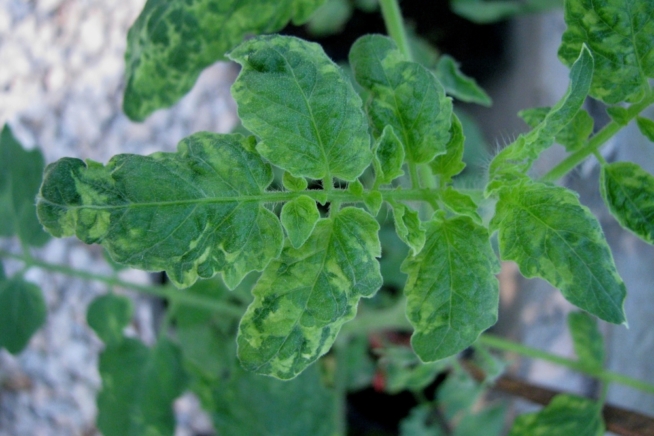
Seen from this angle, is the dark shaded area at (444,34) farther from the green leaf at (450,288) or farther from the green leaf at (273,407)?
the green leaf at (450,288)

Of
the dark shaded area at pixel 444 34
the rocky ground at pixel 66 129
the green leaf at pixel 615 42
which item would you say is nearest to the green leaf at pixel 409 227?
the green leaf at pixel 615 42

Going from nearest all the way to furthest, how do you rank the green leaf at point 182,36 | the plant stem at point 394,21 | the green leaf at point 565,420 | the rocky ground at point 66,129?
the green leaf at point 182,36 → the plant stem at point 394,21 → the green leaf at point 565,420 → the rocky ground at point 66,129

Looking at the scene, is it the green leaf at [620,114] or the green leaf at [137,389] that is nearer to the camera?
the green leaf at [620,114]

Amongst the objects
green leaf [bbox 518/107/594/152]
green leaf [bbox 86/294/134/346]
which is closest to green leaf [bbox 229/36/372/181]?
green leaf [bbox 518/107/594/152]

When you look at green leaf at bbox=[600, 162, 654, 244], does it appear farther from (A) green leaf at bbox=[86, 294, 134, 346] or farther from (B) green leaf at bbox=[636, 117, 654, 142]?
(A) green leaf at bbox=[86, 294, 134, 346]

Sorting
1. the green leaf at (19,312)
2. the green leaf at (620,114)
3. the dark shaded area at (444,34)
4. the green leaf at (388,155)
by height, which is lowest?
the green leaf at (19,312)

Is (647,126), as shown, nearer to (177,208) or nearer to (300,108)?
(300,108)

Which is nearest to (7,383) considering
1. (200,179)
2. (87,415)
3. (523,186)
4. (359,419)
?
(87,415)
